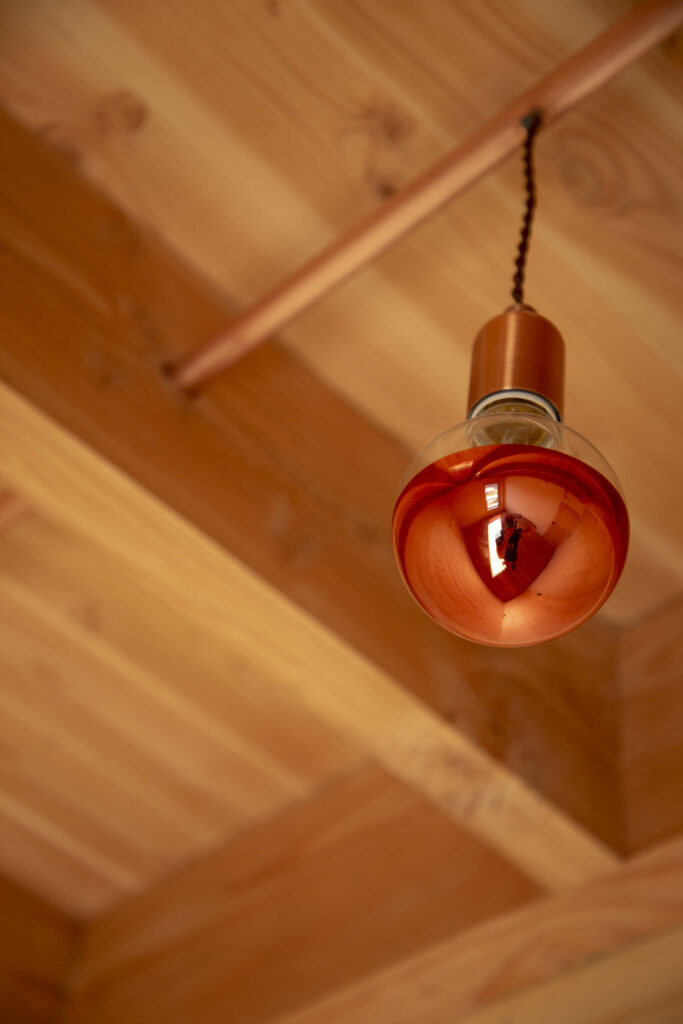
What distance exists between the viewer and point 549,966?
1.47 metres

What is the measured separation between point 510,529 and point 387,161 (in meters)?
0.65

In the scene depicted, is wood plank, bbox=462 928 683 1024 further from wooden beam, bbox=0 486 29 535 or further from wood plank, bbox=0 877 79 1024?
wooden beam, bbox=0 486 29 535

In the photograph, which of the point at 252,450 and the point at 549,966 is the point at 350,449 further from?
the point at 549,966

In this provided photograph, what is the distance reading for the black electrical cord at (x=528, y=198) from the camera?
0.89m

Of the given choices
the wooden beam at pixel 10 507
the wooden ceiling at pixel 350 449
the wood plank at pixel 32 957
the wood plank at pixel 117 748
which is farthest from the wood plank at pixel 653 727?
the wood plank at pixel 32 957

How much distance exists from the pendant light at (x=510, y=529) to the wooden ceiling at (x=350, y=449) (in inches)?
17.2

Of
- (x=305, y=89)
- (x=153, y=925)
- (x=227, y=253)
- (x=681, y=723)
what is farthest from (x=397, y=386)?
(x=153, y=925)

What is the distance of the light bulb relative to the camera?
0.69 meters

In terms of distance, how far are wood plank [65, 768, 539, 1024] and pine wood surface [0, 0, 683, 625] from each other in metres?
0.60

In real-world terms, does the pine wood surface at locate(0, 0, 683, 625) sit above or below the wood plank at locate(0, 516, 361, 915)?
above

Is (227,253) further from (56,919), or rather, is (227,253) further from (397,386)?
(56,919)

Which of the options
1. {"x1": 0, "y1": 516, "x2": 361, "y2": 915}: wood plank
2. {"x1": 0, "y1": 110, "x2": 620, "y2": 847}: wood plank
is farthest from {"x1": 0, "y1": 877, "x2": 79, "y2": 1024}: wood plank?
{"x1": 0, "y1": 110, "x2": 620, "y2": 847}: wood plank

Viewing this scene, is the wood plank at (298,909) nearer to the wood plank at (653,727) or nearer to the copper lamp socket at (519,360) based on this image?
the wood plank at (653,727)

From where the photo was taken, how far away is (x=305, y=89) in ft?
3.92
